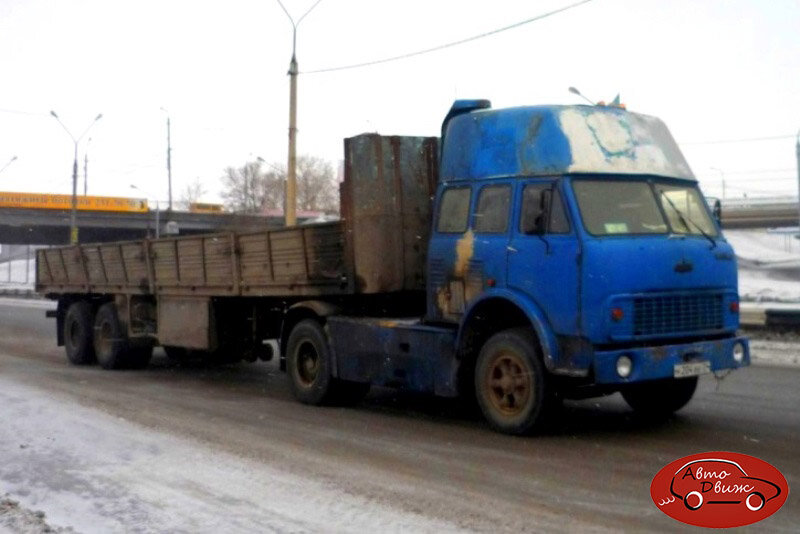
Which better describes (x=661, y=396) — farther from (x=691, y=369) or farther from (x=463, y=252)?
(x=463, y=252)

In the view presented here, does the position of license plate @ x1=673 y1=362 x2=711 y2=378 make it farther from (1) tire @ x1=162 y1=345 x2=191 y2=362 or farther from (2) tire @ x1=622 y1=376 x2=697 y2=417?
(1) tire @ x1=162 y1=345 x2=191 y2=362

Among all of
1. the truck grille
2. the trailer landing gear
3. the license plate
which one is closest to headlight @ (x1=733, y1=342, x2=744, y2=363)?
the truck grille

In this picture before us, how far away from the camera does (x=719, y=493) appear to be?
225 inches

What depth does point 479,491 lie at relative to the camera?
22.1 ft

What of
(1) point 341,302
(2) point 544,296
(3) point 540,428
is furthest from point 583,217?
(1) point 341,302

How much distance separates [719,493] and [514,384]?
120 inches

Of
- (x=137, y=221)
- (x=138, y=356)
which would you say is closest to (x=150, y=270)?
(x=138, y=356)

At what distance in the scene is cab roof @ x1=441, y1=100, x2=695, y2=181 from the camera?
8.68m

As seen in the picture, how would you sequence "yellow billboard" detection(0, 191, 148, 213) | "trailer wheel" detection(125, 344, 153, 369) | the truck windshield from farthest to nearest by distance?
"yellow billboard" detection(0, 191, 148, 213)
"trailer wheel" detection(125, 344, 153, 369)
the truck windshield

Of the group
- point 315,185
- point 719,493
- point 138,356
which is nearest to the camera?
point 719,493

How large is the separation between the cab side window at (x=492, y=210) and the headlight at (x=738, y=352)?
88.8 inches

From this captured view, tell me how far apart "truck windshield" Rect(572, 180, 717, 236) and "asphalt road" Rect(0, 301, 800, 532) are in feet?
5.90

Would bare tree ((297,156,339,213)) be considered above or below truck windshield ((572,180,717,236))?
above

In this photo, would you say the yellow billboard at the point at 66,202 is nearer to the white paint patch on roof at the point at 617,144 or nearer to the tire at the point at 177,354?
the tire at the point at 177,354
